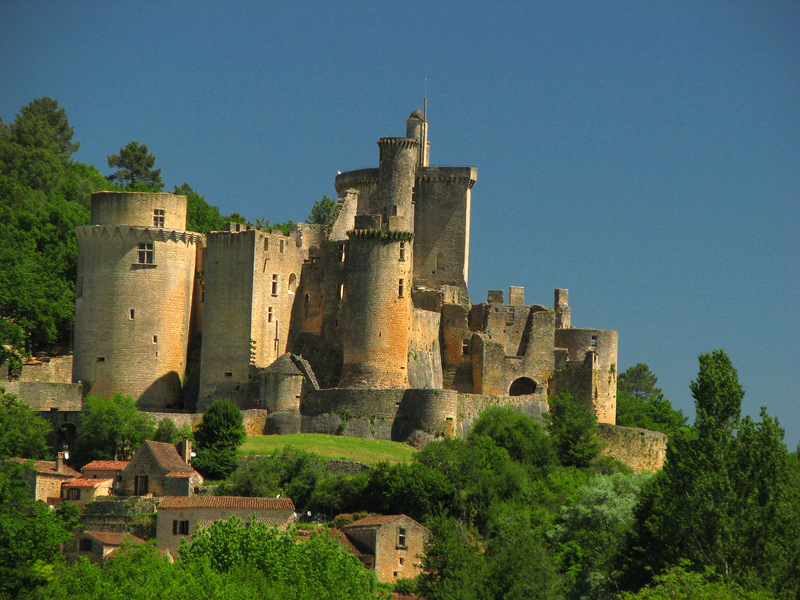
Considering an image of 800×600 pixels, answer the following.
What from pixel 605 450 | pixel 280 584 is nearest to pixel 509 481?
pixel 605 450

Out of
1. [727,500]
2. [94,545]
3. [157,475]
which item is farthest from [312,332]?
[727,500]

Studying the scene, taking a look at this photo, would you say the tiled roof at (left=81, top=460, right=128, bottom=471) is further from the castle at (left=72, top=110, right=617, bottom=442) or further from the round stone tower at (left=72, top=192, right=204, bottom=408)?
the round stone tower at (left=72, top=192, right=204, bottom=408)

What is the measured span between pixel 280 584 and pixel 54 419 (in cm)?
2079

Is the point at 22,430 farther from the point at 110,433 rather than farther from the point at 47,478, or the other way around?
the point at 47,478

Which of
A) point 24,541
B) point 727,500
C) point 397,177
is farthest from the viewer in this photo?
point 397,177

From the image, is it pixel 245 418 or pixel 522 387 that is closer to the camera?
pixel 245 418

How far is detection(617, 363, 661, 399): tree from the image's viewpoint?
12588 cm

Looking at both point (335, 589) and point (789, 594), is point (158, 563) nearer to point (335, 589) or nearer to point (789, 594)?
point (335, 589)

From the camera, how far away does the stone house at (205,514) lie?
208 ft

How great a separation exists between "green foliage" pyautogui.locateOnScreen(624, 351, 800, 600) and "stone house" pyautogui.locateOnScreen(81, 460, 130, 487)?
70.7ft

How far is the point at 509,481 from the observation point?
69000mm

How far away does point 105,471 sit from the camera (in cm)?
6850

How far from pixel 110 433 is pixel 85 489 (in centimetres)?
464

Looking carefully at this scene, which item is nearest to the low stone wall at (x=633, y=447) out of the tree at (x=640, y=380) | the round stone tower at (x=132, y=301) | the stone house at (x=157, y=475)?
the round stone tower at (x=132, y=301)
